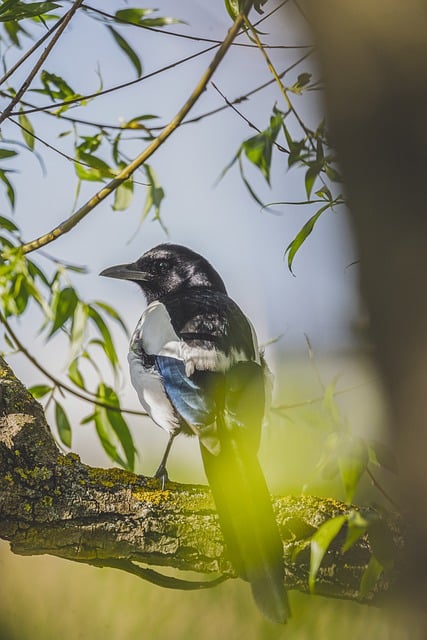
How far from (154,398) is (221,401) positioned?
0.75 feet

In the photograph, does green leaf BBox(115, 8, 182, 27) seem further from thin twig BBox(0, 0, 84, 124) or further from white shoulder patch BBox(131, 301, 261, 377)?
white shoulder patch BBox(131, 301, 261, 377)

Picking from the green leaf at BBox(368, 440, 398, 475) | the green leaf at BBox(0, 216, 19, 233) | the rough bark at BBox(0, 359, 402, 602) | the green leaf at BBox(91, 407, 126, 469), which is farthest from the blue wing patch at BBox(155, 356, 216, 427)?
the green leaf at BBox(368, 440, 398, 475)

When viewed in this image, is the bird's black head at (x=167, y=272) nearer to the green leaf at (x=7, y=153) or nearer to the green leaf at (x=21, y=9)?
the green leaf at (x=7, y=153)

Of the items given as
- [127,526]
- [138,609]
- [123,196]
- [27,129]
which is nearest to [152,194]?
[123,196]

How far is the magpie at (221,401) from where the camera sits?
3.96ft

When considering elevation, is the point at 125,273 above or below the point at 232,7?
below

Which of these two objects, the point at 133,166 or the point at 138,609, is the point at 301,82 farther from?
the point at 138,609

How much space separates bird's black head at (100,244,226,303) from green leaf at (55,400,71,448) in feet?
1.81

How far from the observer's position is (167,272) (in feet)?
6.96

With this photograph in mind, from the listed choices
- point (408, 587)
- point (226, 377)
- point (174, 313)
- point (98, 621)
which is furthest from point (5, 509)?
point (98, 621)

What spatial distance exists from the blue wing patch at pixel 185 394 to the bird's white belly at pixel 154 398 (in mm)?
35

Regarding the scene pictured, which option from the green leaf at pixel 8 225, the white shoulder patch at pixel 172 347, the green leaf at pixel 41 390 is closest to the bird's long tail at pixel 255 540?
the white shoulder patch at pixel 172 347

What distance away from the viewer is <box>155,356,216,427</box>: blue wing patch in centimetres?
149

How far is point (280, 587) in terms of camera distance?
46.9 inches
